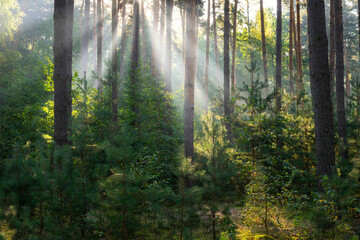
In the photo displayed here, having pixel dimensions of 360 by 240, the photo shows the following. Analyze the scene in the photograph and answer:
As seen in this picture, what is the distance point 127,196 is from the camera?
466 centimetres

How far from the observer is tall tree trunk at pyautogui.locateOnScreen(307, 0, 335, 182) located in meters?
6.86

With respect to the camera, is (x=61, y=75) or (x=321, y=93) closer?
(x=321, y=93)

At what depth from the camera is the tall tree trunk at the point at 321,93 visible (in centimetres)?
686

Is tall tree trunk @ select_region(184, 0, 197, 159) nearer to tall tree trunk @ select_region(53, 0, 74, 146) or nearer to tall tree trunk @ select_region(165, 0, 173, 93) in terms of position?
tall tree trunk @ select_region(53, 0, 74, 146)

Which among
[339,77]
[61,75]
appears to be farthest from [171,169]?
[339,77]

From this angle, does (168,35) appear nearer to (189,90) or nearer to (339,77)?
(189,90)

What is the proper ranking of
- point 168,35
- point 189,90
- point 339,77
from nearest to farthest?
1. point 189,90
2. point 339,77
3. point 168,35

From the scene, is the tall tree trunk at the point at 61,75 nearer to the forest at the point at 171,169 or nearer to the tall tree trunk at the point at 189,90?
the forest at the point at 171,169

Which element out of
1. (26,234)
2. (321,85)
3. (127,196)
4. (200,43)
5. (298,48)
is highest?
(200,43)

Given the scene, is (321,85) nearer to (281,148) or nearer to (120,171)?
(281,148)

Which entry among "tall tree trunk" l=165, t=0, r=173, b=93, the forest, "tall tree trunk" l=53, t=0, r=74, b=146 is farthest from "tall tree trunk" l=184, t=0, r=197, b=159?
"tall tree trunk" l=165, t=0, r=173, b=93

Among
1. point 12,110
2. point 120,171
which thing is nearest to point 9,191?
point 120,171

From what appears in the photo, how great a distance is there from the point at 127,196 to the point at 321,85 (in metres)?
4.87

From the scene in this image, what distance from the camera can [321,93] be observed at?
271 inches
